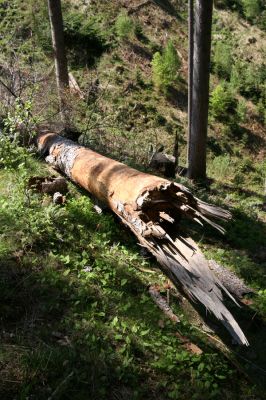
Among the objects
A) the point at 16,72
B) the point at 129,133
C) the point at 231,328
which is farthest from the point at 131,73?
the point at 231,328

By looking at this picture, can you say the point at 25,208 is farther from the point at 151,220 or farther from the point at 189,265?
the point at 189,265

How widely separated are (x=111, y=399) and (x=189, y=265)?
4.53 feet

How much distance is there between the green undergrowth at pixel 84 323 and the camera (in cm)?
316

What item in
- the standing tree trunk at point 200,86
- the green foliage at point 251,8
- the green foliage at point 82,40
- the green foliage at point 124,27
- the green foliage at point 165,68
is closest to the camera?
the standing tree trunk at point 200,86

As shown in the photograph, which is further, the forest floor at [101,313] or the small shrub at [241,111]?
the small shrub at [241,111]

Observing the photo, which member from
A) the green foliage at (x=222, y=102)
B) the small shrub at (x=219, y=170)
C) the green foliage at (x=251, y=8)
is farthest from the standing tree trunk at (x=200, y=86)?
the green foliage at (x=251, y=8)

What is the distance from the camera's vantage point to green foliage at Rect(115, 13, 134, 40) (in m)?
20.2

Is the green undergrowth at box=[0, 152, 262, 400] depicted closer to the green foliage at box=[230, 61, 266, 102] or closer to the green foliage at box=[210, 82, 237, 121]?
the green foliage at box=[210, 82, 237, 121]

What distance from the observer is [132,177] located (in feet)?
15.1

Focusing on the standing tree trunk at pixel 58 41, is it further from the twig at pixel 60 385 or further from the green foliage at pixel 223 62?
the green foliage at pixel 223 62

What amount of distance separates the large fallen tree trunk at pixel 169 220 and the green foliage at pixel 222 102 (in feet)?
50.8

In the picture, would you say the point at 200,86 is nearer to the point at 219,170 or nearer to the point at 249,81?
the point at 219,170

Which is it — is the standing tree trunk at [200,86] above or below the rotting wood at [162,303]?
above

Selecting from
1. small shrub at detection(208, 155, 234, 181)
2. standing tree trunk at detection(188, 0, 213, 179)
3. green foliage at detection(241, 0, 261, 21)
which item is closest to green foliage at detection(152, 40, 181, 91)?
small shrub at detection(208, 155, 234, 181)
